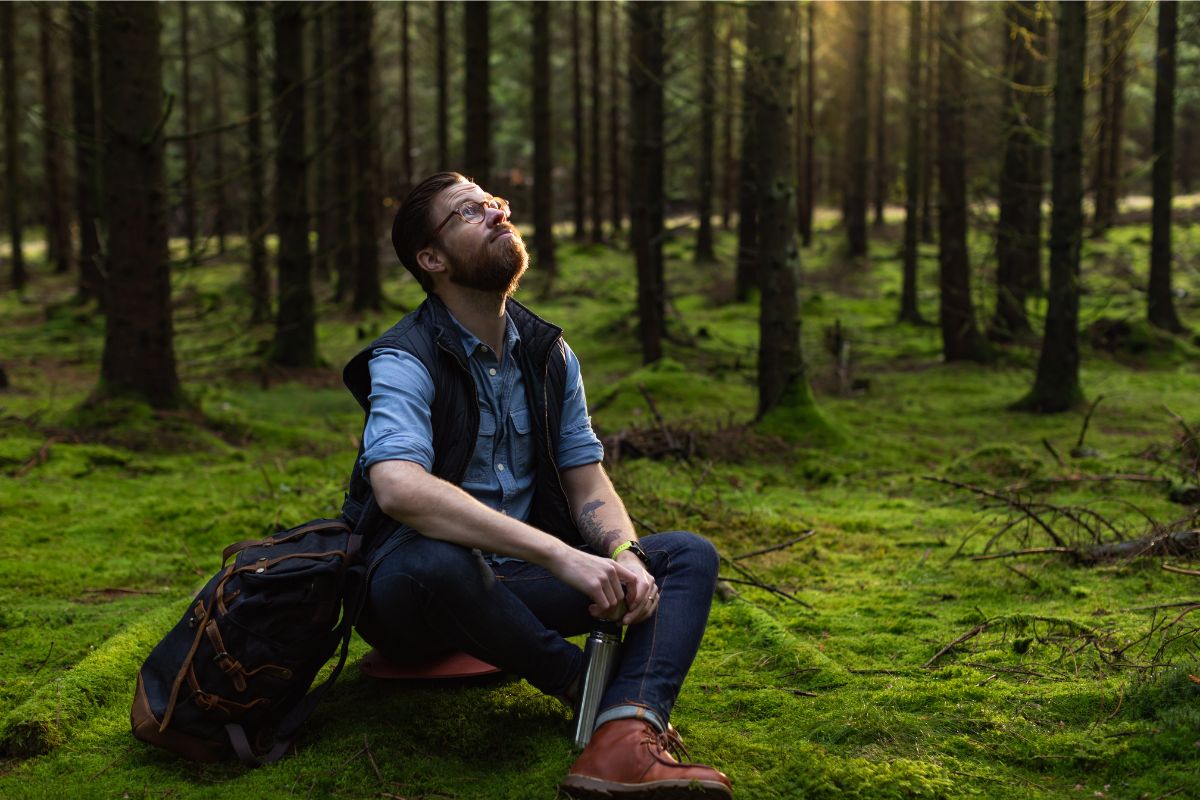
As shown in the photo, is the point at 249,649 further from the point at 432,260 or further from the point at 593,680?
the point at 432,260

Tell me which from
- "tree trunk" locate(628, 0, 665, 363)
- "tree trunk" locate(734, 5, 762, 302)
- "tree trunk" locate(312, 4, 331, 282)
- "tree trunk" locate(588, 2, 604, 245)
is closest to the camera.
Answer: "tree trunk" locate(734, 5, 762, 302)

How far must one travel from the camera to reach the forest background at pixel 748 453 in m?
3.36

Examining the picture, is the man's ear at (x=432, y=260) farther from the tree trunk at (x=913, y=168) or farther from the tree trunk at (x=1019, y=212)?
the tree trunk at (x=913, y=168)

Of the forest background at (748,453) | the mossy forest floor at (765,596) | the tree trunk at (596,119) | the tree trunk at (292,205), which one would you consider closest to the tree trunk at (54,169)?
the forest background at (748,453)

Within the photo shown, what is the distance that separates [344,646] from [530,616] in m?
0.62

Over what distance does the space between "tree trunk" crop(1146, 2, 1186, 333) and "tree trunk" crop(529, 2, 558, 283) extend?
1015 cm

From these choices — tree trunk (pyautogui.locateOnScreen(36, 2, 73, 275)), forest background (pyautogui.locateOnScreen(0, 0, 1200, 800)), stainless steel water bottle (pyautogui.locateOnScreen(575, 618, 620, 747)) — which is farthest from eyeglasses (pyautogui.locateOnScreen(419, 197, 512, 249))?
tree trunk (pyautogui.locateOnScreen(36, 2, 73, 275))

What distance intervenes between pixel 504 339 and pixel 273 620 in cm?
114

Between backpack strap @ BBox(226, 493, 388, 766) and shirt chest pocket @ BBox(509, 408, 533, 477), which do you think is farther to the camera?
shirt chest pocket @ BBox(509, 408, 533, 477)

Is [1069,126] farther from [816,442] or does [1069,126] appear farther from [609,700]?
[609,700]

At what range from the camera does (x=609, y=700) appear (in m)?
3.10

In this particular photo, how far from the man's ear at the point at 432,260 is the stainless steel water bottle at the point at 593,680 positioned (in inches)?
49.3

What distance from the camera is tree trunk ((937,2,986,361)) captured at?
13.8 m

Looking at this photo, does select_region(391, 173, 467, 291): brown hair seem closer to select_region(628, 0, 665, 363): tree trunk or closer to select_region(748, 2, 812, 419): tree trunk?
select_region(748, 2, 812, 419): tree trunk
